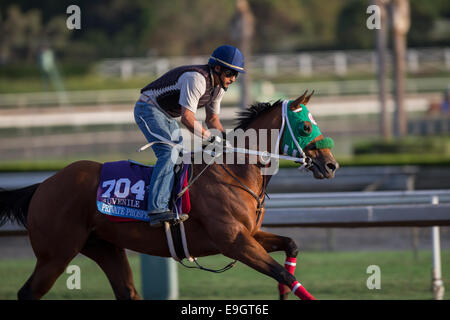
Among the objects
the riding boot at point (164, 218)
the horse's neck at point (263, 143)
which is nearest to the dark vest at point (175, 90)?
the horse's neck at point (263, 143)

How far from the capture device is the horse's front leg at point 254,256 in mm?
4992

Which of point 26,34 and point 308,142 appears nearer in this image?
point 308,142

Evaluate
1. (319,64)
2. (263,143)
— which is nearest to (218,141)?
(263,143)

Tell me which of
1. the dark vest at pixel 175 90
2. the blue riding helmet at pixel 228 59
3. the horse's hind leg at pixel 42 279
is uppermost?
the blue riding helmet at pixel 228 59

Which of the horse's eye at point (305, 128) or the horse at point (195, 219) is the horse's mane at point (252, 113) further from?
the horse's eye at point (305, 128)

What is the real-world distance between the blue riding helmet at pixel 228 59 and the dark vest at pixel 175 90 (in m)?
0.10

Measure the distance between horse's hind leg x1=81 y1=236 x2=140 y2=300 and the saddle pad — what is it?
39cm

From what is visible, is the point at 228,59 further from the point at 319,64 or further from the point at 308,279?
the point at 319,64

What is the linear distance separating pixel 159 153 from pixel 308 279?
8.99 feet

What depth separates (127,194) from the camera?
17.6 feet

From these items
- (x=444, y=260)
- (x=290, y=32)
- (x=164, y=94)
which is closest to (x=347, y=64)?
(x=290, y=32)

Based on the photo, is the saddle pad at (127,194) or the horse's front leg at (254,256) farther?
the saddle pad at (127,194)

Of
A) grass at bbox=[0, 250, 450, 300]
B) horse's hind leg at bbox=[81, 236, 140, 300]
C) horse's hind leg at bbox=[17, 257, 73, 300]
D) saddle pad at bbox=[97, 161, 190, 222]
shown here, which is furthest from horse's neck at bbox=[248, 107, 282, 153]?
grass at bbox=[0, 250, 450, 300]

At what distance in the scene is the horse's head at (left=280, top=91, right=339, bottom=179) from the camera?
16.8 feet
